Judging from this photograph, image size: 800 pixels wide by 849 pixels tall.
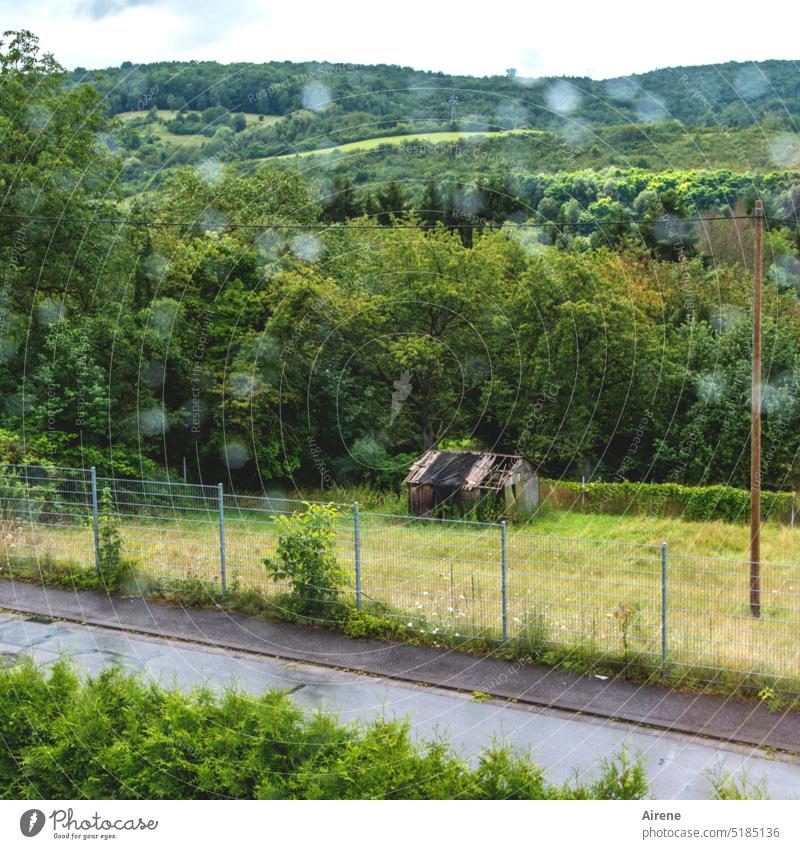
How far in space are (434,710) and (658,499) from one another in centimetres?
1709

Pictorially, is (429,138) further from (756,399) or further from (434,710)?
(434,710)

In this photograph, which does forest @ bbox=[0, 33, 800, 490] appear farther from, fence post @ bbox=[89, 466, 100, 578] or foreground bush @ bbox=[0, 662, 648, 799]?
foreground bush @ bbox=[0, 662, 648, 799]

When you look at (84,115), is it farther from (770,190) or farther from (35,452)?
(770,190)

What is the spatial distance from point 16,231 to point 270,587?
15.2 meters

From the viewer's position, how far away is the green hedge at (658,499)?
973 inches

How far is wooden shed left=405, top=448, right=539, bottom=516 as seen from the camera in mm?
23141

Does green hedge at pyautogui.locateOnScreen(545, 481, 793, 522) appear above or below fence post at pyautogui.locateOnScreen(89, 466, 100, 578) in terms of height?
below

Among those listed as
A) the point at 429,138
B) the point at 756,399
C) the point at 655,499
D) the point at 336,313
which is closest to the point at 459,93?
the point at 429,138

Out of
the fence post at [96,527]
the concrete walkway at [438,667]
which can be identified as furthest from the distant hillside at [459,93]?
the concrete walkway at [438,667]

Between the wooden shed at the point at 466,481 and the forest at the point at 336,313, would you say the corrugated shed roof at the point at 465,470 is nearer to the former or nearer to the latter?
the wooden shed at the point at 466,481

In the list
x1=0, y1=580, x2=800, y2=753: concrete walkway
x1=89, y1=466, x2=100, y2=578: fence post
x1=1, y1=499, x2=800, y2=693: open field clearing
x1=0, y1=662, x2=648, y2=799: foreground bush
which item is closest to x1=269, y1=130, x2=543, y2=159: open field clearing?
x1=1, y1=499, x2=800, y2=693: open field clearing

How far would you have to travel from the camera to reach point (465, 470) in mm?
23641

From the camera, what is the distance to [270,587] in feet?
41.5

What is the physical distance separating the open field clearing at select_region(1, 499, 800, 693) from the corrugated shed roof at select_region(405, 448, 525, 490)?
5718 mm
